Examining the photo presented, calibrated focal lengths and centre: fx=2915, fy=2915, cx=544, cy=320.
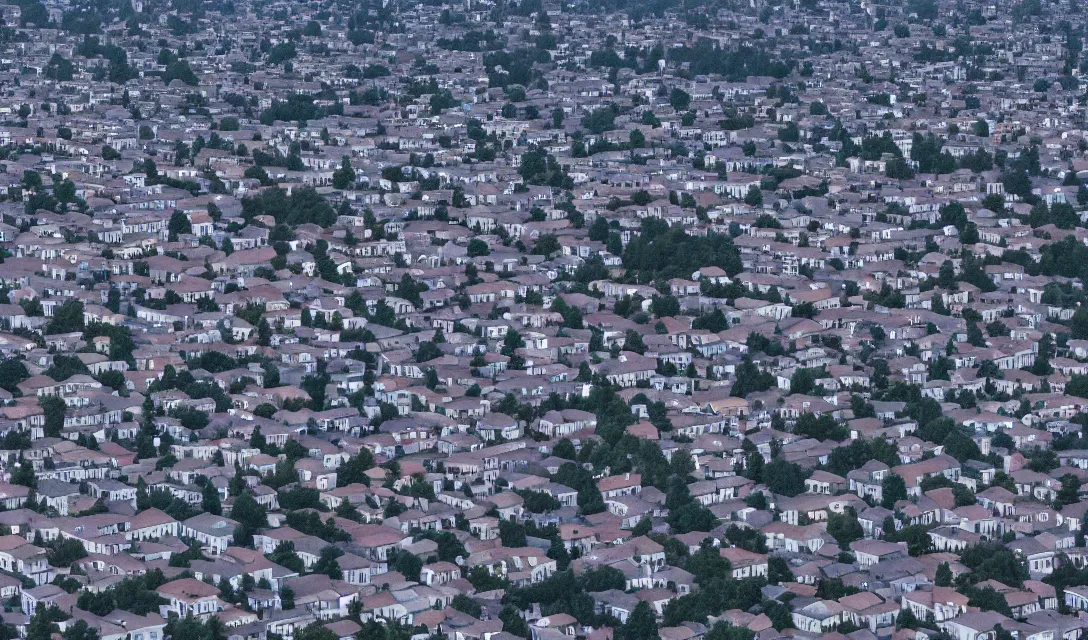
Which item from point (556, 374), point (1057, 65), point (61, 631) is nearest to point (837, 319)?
point (556, 374)

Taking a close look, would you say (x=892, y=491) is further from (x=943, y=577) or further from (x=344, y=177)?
(x=344, y=177)

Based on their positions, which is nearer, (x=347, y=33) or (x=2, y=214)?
(x=2, y=214)

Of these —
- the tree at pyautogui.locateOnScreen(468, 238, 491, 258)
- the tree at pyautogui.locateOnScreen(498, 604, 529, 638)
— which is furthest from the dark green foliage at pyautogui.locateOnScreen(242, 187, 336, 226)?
the tree at pyautogui.locateOnScreen(498, 604, 529, 638)

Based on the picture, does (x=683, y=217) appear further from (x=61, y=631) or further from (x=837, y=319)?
(x=61, y=631)

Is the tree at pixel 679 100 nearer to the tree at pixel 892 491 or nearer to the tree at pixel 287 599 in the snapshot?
the tree at pixel 892 491

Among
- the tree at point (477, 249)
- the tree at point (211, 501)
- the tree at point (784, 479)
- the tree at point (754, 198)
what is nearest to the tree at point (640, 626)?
the tree at point (784, 479)
